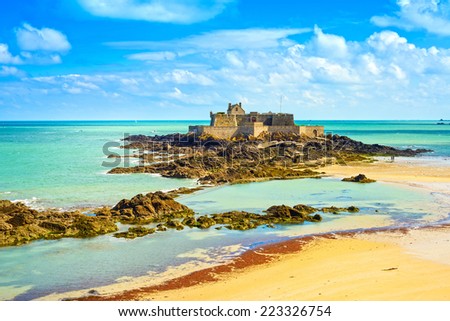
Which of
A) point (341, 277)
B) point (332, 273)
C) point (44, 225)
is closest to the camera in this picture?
point (341, 277)

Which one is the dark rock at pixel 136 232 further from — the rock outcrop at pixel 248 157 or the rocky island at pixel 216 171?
the rock outcrop at pixel 248 157

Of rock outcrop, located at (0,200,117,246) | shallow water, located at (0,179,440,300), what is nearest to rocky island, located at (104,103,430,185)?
shallow water, located at (0,179,440,300)

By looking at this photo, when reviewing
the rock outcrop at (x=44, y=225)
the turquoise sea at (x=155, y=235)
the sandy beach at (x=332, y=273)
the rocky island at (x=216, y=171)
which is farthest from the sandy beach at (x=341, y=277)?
the rock outcrop at (x=44, y=225)

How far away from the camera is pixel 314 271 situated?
41.4ft

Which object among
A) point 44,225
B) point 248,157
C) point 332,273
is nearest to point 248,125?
point 248,157

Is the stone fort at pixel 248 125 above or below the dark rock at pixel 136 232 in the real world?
above

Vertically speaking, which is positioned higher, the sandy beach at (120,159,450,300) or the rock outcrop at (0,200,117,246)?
the rock outcrop at (0,200,117,246)

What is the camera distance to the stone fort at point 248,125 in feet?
189

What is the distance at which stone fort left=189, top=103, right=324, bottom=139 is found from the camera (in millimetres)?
57719

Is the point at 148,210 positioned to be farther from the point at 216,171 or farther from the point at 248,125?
the point at 248,125

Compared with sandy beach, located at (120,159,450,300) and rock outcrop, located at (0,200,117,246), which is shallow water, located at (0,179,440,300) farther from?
sandy beach, located at (120,159,450,300)

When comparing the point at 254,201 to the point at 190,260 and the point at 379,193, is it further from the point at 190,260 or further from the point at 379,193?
the point at 190,260

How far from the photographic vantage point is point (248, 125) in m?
57.4

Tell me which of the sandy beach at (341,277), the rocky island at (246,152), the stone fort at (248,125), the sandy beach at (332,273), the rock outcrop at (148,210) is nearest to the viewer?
the sandy beach at (341,277)
